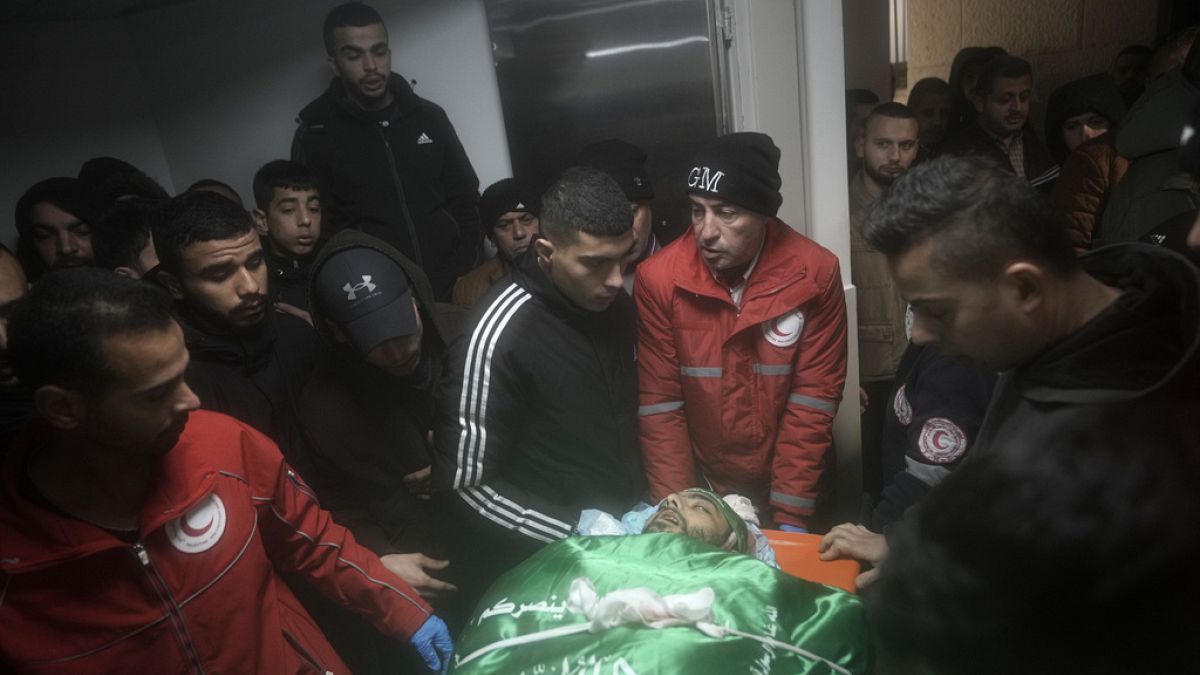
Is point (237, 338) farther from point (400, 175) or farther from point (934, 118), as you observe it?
point (934, 118)

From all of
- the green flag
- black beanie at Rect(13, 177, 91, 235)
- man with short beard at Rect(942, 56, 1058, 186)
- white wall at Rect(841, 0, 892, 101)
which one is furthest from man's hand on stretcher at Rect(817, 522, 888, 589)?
white wall at Rect(841, 0, 892, 101)

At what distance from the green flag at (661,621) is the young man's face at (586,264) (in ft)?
2.08

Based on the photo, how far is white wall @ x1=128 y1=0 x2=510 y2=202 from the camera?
11.6 feet

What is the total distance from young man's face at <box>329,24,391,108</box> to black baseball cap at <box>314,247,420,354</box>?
1440 mm

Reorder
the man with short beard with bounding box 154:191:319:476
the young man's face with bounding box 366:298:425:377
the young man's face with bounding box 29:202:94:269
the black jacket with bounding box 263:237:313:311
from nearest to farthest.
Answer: the man with short beard with bounding box 154:191:319:476 → the young man's face with bounding box 366:298:425:377 → the young man's face with bounding box 29:202:94:269 → the black jacket with bounding box 263:237:313:311

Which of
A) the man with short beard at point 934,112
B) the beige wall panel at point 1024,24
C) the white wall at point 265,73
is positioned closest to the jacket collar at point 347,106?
the white wall at point 265,73

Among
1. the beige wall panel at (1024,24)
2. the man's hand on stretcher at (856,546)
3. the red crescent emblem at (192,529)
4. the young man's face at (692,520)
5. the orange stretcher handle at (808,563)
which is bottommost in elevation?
the orange stretcher handle at (808,563)

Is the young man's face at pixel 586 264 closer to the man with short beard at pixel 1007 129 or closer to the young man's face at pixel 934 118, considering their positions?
the man with short beard at pixel 1007 129

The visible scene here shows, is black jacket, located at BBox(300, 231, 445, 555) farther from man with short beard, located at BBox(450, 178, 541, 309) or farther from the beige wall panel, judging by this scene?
the beige wall panel

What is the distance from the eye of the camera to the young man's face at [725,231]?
2055 millimetres

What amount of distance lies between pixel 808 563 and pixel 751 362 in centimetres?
58

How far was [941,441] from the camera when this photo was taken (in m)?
1.62

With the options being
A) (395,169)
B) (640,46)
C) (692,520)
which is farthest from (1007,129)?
(395,169)

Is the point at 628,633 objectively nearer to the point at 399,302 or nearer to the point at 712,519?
the point at 712,519
